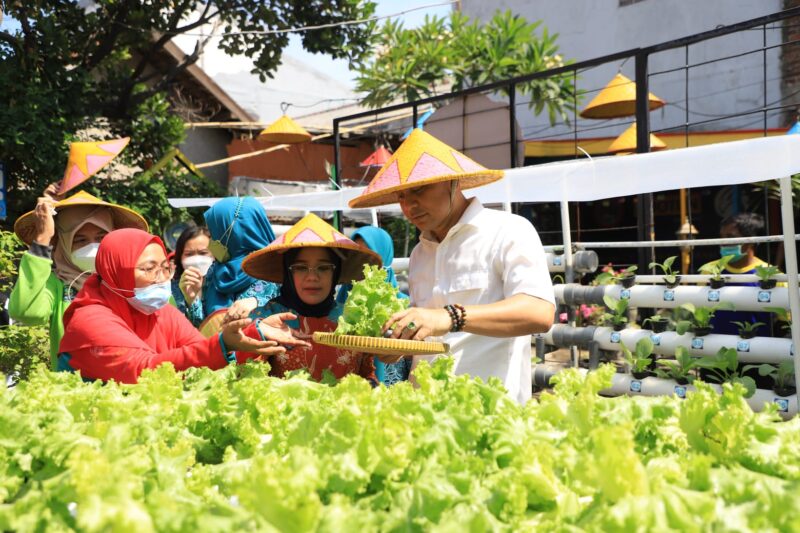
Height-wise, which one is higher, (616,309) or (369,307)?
(369,307)

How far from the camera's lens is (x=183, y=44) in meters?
18.3

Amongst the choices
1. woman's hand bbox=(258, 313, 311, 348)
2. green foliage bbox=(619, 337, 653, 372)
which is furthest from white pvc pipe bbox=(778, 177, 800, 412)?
woman's hand bbox=(258, 313, 311, 348)

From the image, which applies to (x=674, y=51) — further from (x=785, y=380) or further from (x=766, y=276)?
(x=785, y=380)

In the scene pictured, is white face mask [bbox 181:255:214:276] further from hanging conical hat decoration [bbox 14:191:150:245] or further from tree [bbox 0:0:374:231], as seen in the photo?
tree [bbox 0:0:374:231]

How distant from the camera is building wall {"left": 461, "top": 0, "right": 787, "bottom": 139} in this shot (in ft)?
39.2

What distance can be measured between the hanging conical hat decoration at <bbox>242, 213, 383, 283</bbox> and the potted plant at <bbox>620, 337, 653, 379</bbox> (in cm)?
298

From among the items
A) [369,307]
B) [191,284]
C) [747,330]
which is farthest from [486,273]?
[747,330]

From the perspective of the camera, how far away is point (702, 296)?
486 cm

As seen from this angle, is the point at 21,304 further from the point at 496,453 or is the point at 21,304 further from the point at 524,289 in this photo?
the point at 496,453

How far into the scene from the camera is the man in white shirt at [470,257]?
2361mm

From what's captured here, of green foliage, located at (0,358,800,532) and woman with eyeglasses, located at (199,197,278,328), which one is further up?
woman with eyeglasses, located at (199,197,278,328)

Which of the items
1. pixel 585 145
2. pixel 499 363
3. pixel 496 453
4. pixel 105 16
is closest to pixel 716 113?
pixel 585 145

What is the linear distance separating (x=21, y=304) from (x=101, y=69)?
877 cm

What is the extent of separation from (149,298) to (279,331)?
0.59 metres
